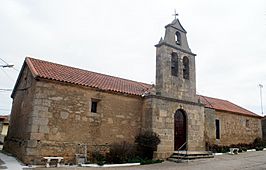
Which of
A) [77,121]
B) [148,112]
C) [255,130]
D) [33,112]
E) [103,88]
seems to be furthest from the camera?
[255,130]

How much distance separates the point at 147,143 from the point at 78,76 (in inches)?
229

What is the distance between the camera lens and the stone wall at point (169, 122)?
15.9m

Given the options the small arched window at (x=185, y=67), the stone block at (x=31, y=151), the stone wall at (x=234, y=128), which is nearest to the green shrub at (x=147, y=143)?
the small arched window at (x=185, y=67)

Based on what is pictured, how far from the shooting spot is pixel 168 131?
1650 centimetres

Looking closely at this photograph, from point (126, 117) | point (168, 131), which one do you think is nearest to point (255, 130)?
point (168, 131)

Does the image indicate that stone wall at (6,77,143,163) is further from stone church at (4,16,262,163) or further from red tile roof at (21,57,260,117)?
red tile roof at (21,57,260,117)

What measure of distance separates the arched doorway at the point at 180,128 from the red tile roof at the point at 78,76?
2.99 meters

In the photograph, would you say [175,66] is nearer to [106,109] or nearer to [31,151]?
[106,109]

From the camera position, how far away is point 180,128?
1752 cm

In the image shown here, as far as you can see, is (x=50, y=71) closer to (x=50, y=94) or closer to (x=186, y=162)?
(x=50, y=94)

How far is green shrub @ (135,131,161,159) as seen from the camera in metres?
15.0

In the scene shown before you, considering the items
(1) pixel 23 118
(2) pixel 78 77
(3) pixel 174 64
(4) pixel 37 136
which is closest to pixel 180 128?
(3) pixel 174 64

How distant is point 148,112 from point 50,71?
645cm

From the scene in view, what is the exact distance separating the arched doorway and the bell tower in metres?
1.14
